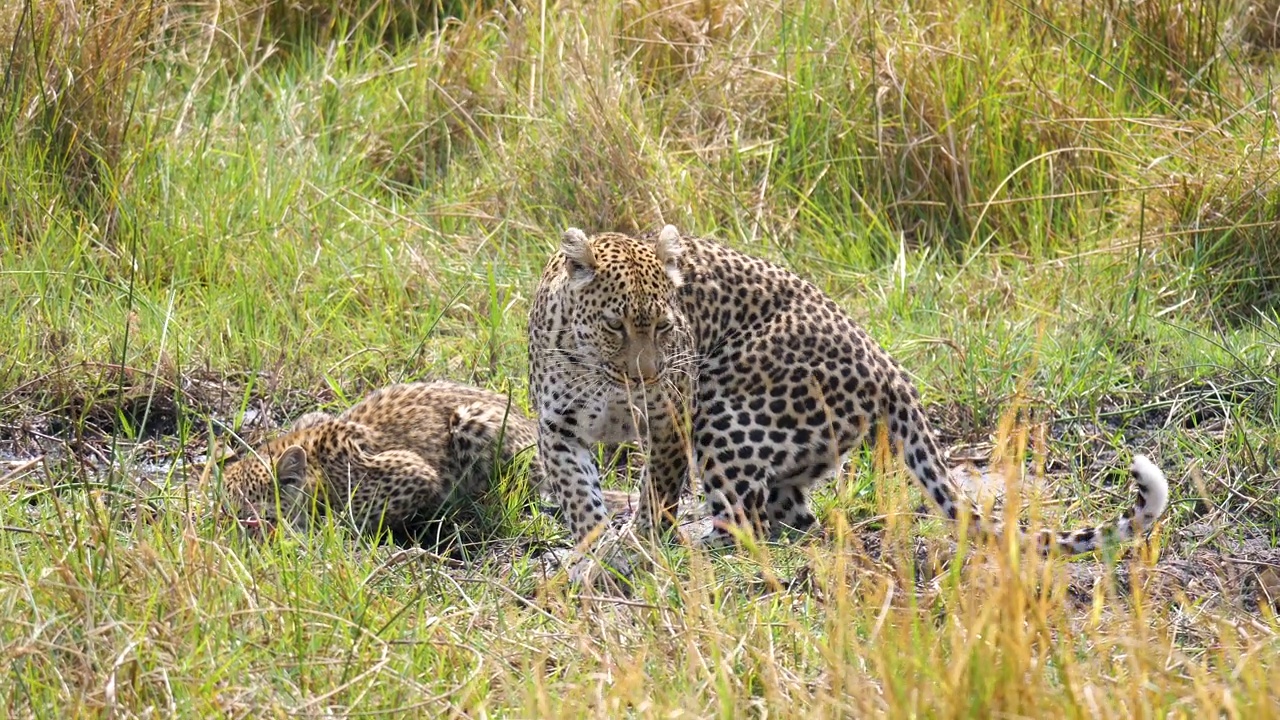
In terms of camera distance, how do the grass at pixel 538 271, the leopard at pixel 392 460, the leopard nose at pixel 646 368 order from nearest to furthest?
the grass at pixel 538 271, the leopard nose at pixel 646 368, the leopard at pixel 392 460

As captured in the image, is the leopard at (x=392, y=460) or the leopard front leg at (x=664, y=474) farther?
the leopard at (x=392, y=460)

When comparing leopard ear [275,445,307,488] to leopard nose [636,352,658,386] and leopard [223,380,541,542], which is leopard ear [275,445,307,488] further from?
leopard nose [636,352,658,386]

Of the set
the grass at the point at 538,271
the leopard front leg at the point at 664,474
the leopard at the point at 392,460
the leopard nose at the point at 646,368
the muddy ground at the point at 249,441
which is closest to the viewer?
the grass at the point at 538,271

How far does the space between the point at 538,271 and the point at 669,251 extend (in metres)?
2.14

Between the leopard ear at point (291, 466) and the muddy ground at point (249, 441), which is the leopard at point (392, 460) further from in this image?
the muddy ground at point (249, 441)

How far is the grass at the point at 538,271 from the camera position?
4465 millimetres

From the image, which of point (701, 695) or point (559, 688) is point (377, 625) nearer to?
point (559, 688)

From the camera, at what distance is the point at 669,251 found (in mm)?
6363

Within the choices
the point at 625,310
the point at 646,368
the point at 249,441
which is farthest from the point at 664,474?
the point at 249,441

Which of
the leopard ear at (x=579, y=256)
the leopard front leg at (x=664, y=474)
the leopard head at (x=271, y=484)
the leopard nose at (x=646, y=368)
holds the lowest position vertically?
the leopard head at (x=271, y=484)

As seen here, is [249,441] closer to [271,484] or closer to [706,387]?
[271,484]

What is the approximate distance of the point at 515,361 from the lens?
7695 mm

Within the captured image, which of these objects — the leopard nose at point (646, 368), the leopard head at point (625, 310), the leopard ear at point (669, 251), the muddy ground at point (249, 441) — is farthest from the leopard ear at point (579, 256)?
the muddy ground at point (249, 441)

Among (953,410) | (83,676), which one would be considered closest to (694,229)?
(953,410)
